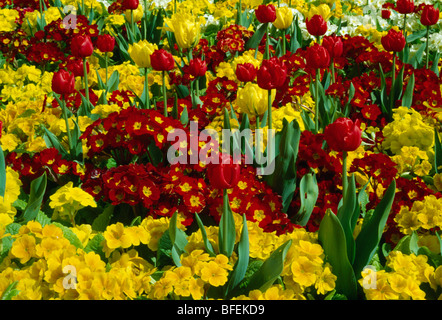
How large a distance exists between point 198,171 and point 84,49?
3.06ft

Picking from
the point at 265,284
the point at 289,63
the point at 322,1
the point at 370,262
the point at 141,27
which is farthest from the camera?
the point at 322,1

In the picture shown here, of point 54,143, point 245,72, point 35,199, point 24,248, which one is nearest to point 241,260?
point 24,248

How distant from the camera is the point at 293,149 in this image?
2.28 m

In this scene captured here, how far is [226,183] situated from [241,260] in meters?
0.28

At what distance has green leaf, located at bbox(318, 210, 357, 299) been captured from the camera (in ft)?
5.36

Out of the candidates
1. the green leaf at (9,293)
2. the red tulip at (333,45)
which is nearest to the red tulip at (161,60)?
the red tulip at (333,45)

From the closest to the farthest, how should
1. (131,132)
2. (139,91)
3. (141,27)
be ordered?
1. (131,132)
2. (139,91)
3. (141,27)

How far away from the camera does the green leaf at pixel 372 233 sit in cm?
167

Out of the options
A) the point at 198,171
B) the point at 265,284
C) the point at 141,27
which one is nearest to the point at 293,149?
the point at 198,171

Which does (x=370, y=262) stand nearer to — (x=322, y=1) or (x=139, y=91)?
(x=139, y=91)

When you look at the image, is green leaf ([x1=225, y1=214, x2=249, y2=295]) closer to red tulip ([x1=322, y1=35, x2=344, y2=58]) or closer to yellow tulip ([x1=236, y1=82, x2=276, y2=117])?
yellow tulip ([x1=236, y1=82, x2=276, y2=117])

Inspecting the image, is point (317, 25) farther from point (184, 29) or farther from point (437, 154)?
point (437, 154)

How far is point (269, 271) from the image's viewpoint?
1.57m

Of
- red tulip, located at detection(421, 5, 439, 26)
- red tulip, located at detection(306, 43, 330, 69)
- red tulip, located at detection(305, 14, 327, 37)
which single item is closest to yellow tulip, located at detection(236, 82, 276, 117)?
red tulip, located at detection(306, 43, 330, 69)
